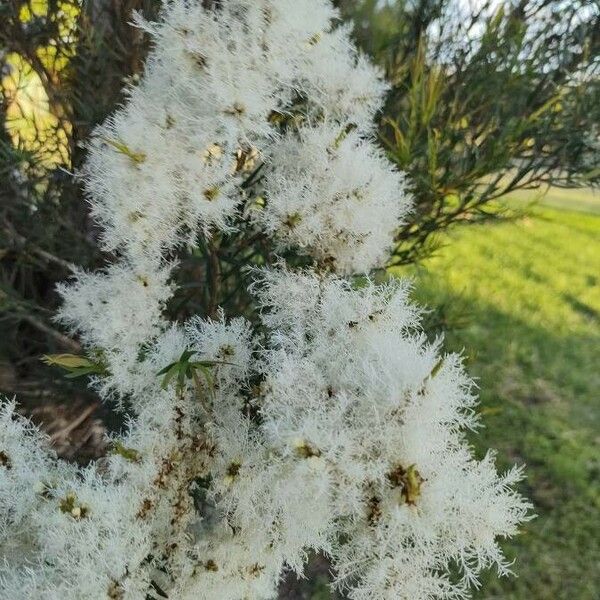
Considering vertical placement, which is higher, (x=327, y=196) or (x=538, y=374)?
(x=327, y=196)

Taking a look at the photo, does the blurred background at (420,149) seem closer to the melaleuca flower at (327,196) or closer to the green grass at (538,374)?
the green grass at (538,374)

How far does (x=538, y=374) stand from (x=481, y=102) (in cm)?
268

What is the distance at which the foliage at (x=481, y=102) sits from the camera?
1.26 metres

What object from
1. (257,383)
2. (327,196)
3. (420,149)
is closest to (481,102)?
(420,149)

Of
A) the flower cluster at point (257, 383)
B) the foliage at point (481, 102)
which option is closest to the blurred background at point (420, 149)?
the foliage at point (481, 102)

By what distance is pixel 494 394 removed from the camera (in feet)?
11.5

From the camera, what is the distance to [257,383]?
0.85 metres

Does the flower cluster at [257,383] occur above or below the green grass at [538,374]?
above

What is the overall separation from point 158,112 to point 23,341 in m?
1.36

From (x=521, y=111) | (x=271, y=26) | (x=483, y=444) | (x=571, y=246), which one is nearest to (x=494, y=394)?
(x=483, y=444)

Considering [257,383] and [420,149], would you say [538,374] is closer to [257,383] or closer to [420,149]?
[420,149]

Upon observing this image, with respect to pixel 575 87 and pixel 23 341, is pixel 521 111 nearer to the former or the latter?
pixel 575 87

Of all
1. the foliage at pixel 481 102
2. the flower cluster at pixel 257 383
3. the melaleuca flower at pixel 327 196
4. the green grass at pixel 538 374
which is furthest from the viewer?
the green grass at pixel 538 374

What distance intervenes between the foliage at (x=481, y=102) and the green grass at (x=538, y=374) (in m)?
0.15
